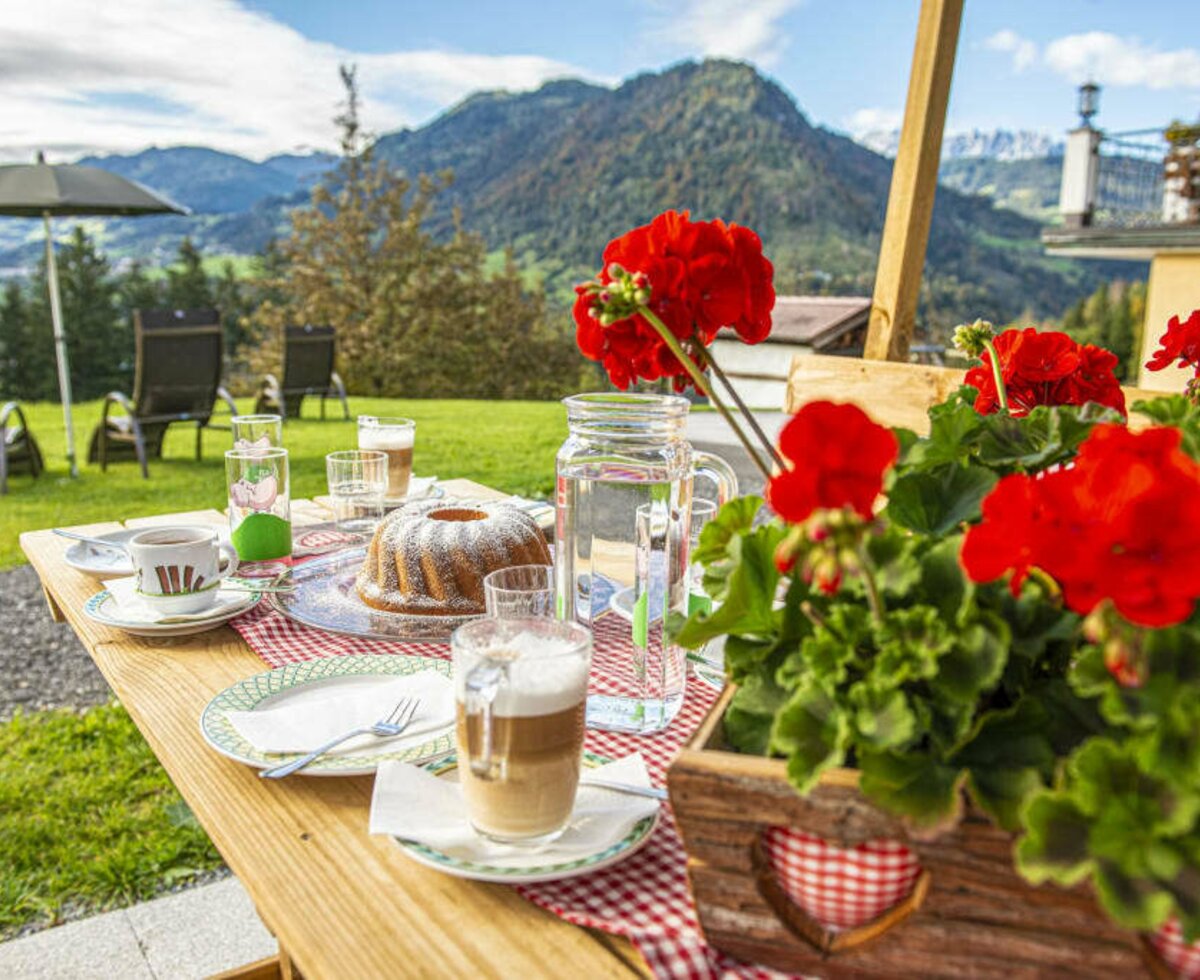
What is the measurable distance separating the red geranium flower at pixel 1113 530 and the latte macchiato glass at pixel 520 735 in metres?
0.35

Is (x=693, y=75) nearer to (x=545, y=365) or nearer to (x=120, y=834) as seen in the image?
(x=545, y=365)

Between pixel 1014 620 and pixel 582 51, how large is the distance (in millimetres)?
58665

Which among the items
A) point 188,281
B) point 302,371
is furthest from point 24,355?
point 302,371

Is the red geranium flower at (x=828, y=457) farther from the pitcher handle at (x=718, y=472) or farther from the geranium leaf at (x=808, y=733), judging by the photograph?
the pitcher handle at (x=718, y=472)

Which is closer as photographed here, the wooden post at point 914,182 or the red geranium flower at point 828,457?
the red geranium flower at point 828,457

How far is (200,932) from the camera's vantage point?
6.95 ft

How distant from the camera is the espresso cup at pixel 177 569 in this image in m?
1.34

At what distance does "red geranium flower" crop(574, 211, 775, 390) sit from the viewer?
0.83 m

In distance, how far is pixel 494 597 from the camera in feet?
3.26

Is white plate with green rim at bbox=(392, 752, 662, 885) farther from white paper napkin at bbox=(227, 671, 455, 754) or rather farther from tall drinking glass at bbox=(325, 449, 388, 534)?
tall drinking glass at bbox=(325, 449, 388, 534)

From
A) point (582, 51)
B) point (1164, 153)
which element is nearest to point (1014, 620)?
point (1164, 153)

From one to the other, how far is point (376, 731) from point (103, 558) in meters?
0.95

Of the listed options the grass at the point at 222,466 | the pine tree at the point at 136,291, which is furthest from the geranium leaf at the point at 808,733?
the pine tree at the point at 136,291

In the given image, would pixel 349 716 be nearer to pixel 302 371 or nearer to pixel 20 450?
pixel 20 450
